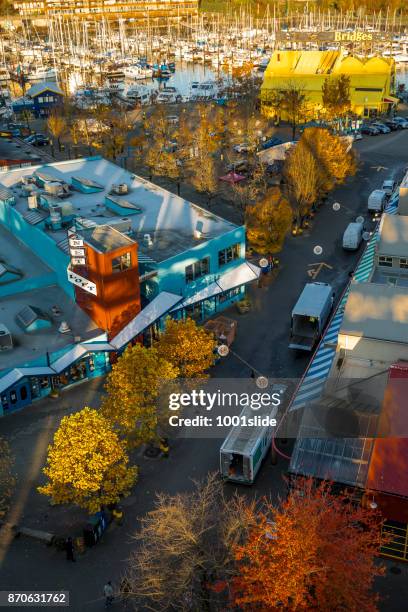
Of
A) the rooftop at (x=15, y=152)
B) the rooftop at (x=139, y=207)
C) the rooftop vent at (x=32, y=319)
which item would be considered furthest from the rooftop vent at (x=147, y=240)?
the rooftop at (x=15, y=152)

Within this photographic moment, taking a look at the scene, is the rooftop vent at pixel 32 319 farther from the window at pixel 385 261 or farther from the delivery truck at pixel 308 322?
the window at pixel 385 261

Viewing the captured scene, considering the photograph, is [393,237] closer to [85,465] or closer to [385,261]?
[385,261]

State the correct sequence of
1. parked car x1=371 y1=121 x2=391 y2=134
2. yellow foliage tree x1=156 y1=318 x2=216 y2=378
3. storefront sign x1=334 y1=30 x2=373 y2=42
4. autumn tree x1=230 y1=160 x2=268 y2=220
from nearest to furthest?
yellow foliage tree x1=156 y1=318 x2=216 y2=378 < autumn tree x1=230 y1=160 x2=268 y2=220 < parked car x1=371 y1=121 x2=391 y2=134 < storefront sign x1=334 y1=30 x2=373 y2=42

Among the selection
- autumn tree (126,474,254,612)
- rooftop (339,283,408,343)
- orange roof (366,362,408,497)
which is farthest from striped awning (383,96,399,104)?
autumn tree (126,474,254,612)

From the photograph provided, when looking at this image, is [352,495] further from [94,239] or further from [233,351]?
[94,239]

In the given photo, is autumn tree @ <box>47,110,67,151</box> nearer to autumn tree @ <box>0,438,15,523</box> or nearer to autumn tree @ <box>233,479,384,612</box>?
autumn tree @ <box>0,438,15,523</box>
